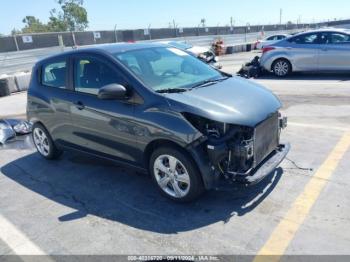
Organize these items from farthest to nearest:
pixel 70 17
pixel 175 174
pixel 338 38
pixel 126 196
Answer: pixel 70 17, pixel 338 38, pixel 126 196, pixel 175 174

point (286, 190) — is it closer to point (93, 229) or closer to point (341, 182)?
point (341, 182)

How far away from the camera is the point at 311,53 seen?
12.3m

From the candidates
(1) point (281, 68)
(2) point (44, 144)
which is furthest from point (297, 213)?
(1) point (281, 68)

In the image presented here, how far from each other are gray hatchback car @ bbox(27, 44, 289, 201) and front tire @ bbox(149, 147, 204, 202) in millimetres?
11

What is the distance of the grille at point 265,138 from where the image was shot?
4098 mm

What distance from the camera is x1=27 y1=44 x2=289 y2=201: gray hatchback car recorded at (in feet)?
13.0

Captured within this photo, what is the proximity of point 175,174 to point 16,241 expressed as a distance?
5.93ft

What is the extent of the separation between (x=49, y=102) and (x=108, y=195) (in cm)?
190

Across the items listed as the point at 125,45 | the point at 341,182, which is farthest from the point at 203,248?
the point at 125,45

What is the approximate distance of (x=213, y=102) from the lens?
4.11 metres

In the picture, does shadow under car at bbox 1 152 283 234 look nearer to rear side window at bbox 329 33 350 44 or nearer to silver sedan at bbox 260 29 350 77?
silver sedan at bbox 260 29 350 77

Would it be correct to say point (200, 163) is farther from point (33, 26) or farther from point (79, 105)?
point (33, 26)

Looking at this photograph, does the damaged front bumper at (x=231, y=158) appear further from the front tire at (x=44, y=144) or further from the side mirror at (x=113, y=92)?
the front tire at (x=44, y=144)

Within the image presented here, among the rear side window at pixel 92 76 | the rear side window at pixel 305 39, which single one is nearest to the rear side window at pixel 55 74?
the rear side window at pixel 92 76
